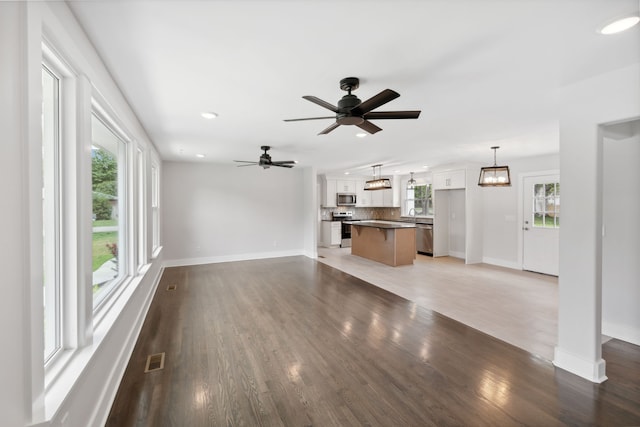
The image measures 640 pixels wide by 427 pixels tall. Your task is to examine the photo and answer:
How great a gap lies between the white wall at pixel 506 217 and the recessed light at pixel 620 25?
4776 mm

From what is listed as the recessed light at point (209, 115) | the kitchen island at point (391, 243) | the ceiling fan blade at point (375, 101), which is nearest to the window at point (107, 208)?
the recessed light at point (209, 115)

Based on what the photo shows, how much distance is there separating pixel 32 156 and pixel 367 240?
21.9ft

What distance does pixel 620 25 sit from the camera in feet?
5.36

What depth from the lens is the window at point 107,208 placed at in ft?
7.70

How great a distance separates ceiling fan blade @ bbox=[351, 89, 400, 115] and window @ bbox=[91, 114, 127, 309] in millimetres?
2069

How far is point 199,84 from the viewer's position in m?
2.44

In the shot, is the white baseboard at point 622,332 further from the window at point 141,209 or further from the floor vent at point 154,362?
the window at point 141,209

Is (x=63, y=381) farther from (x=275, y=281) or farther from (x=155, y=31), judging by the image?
(x=275, y=281)

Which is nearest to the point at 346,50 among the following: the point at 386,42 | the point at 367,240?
the point at 386,42

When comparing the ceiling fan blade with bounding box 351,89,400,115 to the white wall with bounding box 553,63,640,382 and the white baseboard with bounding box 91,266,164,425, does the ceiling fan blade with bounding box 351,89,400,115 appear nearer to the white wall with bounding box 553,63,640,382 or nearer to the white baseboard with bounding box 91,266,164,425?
the white wall with bounding box 553,63,640,382

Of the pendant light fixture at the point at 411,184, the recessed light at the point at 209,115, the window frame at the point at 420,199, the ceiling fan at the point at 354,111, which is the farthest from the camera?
the pendant light fixture at the point at 411,184

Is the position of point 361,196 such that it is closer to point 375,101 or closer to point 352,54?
point 375,101

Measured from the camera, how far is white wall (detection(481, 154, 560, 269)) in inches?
237

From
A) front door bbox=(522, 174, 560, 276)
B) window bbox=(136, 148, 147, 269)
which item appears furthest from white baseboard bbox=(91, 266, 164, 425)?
front door bbox=(522, 174, 560, 276)
